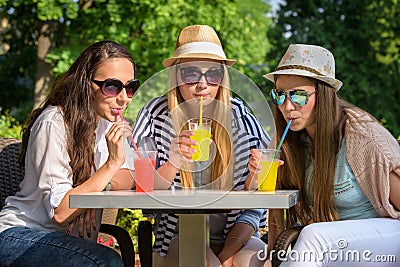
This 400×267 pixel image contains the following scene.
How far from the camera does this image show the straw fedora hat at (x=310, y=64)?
287 centimetres

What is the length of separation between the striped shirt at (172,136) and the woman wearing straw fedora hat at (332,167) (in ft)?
0.38

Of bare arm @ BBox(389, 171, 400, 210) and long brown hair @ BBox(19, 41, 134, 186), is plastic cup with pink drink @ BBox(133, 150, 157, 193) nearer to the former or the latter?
long brown hair @ BBox(19, 41, 134, 186)

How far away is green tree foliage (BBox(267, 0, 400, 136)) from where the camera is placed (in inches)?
553

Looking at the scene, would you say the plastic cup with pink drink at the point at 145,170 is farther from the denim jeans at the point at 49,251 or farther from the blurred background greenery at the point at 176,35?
the blurred background greenery at the point at 176,35

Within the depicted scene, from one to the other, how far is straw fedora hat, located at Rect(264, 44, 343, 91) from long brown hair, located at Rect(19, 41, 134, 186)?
648mm

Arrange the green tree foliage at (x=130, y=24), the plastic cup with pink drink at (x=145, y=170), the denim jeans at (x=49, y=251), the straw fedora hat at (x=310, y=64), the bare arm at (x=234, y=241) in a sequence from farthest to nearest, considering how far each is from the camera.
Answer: the green tree foliage at (x=130, y=24) → the bare arm at (x=234, y=241) → the straw fedora hat at (x=310, y=64) → the denim jeans at (x=49, y=251) → the plastic cup with pink drink at (x=145, y=170)

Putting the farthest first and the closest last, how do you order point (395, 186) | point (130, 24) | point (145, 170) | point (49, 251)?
1. point (130, 24)
2. point (395, 186)
3. point (49, 251)
4. point (145, 170)

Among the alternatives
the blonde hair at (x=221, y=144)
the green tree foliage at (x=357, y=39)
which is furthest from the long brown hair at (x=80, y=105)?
the green tree foliage at (x=357, y=39)

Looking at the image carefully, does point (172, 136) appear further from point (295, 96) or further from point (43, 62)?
point (43, 62)

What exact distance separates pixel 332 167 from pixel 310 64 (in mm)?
414

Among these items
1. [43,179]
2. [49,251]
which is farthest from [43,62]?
[49,251]

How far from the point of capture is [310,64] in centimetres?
290

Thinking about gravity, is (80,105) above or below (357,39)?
below

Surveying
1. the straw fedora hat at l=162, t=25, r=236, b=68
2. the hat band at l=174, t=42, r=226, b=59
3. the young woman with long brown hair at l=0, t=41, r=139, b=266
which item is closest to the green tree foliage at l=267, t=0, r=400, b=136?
the straw fedora hat at l=162, t=25, r=236, b=68
